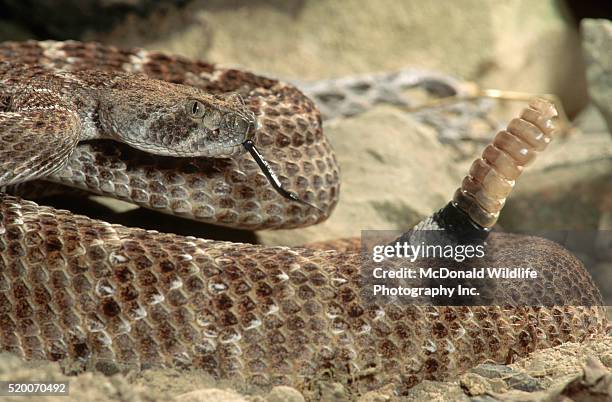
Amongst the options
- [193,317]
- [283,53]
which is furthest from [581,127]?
[193,317]

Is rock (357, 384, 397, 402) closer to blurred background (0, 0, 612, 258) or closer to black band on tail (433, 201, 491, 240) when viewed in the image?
black band on tail (433, 201, 491, 240)

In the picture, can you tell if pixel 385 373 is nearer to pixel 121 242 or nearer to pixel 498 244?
pixel 498 244

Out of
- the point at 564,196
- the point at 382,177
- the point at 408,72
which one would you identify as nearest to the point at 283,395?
the point at 382,177

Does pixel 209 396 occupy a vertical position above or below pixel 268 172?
below

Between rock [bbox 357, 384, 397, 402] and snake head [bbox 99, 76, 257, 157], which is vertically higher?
snake head [bbox 99, 76, 257, 157]

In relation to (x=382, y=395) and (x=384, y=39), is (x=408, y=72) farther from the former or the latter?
(x=382, y=395)

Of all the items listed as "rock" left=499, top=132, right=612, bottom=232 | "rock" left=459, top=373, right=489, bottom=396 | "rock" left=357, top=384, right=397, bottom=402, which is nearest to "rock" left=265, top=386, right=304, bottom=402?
"rock" left=357, top=384, right=397, bottom=402

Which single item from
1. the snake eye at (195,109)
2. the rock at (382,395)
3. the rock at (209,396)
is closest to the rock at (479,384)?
the rock at (382,395)

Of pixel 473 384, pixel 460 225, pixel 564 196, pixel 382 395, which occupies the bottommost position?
pixel 564 196
